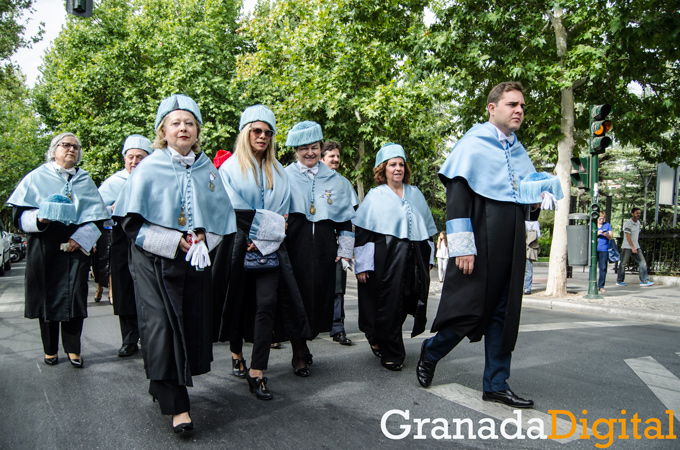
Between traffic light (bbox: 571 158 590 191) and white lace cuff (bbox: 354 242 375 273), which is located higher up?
traffic light (bbox: 571 158 590 191)

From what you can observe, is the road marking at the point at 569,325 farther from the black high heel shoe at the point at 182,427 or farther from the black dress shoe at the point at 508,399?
the black high heel shoe at the point at 182,427

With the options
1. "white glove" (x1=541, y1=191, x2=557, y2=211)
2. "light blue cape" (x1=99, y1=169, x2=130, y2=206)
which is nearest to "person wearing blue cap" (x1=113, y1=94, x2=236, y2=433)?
"white glove" (x1=541, y1=191, x2=557, y2=211)

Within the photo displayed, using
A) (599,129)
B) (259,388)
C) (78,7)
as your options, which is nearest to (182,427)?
(259,388)

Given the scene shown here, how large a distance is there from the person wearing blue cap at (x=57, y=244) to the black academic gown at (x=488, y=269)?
11.6 feet

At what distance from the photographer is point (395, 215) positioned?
5172mm

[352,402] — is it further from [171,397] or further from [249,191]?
[249,191]

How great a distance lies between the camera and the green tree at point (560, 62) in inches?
395

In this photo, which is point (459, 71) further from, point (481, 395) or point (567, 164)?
point (481, 395)

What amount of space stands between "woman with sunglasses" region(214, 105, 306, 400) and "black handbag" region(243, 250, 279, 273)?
0.08ft

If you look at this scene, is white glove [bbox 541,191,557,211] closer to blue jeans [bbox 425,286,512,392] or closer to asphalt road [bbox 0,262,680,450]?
blue jeans [bbox 425,286,512,392]

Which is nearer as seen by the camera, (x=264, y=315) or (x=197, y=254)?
(x=197, y=254)

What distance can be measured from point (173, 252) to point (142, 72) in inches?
919

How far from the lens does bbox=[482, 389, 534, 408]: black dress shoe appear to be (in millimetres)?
3781

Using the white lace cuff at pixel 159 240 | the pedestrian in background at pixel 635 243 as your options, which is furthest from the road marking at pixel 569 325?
the pedestrian in background at pixel 635 243
